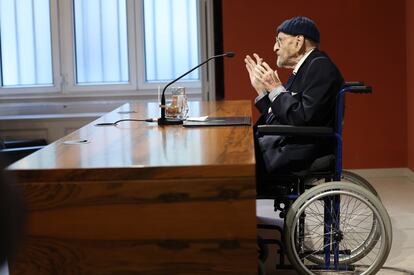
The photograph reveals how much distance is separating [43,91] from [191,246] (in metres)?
4.71

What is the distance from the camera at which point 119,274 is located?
201 cm

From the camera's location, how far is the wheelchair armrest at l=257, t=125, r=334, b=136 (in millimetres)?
2754

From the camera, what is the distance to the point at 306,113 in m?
2.89

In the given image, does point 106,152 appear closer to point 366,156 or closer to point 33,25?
point 366,156

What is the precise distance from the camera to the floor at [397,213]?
127 inches

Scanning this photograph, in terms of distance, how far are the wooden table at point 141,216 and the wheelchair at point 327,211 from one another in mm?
674

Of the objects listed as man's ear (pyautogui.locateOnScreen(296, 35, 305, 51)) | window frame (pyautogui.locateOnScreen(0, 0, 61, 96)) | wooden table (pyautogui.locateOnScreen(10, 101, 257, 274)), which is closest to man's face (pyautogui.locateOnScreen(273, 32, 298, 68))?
man's ear (pyautogui.locateOnScreen(296, 35, 305, 51))

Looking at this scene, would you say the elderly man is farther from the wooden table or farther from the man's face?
the wooden table

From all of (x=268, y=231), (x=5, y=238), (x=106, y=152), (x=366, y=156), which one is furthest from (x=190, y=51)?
(x=5, y=238)

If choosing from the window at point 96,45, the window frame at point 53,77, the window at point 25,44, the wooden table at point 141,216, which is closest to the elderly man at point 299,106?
the wooden table at point 141,216

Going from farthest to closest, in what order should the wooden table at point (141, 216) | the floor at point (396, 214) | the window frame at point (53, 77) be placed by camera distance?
the window frame at point (53, 77) < the floor at point (396, 214) < the wooden table at point (141, 216)

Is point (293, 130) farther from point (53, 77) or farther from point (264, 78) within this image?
point (53, 77)

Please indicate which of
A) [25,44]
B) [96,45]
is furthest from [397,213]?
[25,44]

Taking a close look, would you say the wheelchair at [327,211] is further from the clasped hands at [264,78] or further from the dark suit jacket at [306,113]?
the clasped hands at [264,78]
